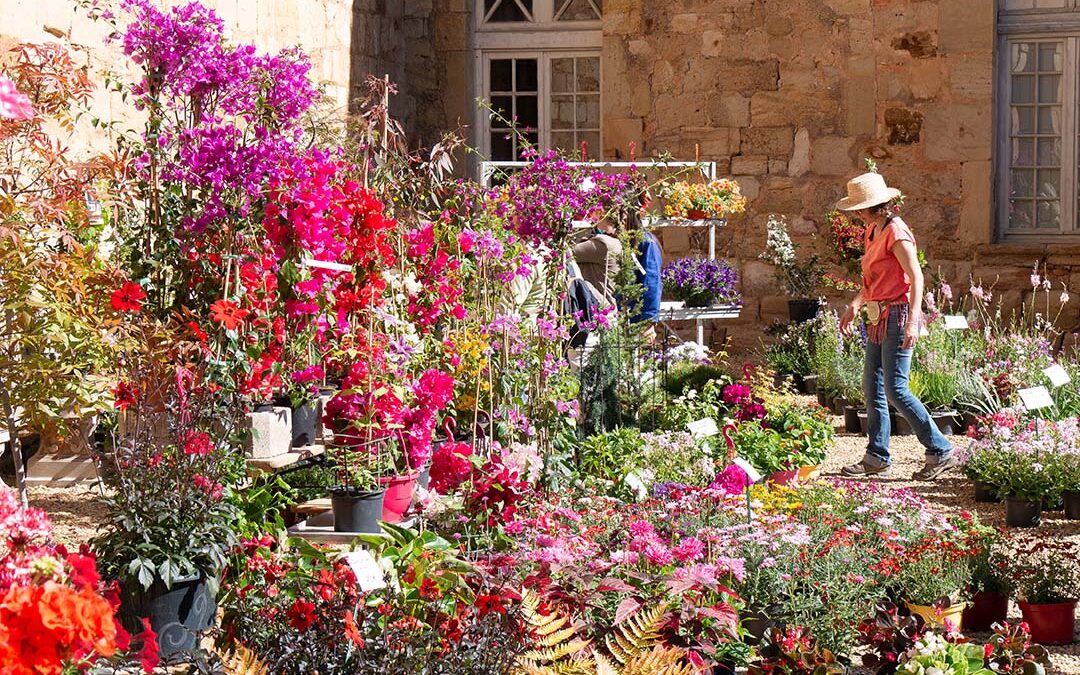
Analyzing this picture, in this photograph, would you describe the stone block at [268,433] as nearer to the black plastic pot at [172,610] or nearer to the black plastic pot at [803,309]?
the black plastic pot at [172,610]

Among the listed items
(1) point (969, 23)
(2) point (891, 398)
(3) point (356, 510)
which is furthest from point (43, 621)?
(1) point (969, 23)

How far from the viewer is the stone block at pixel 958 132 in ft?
35.8

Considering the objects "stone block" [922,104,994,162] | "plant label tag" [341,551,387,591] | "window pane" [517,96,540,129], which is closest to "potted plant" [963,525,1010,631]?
"plant label tag" [341,551,387,591]

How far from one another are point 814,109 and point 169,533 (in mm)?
8515

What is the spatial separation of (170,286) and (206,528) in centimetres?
201

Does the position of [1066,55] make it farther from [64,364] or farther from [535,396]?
[64,364]

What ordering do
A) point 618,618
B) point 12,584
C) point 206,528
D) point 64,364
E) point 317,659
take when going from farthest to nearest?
point 64,364, point 206,528, point 618,618, point 317,659, point 12,584

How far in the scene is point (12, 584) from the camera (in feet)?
7.24

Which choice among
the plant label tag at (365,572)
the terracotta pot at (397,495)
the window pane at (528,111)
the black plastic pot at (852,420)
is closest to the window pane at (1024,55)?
the window pane at (528,111)

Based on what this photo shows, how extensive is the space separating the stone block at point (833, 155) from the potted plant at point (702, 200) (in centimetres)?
113

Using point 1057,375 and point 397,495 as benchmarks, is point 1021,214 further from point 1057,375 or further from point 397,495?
point 397,495

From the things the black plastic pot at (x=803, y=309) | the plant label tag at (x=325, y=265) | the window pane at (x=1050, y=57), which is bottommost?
the black plastic pot at (x=803, y=309)

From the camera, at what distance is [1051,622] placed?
4.38 metres

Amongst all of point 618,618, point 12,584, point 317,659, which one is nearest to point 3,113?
point 12,584
